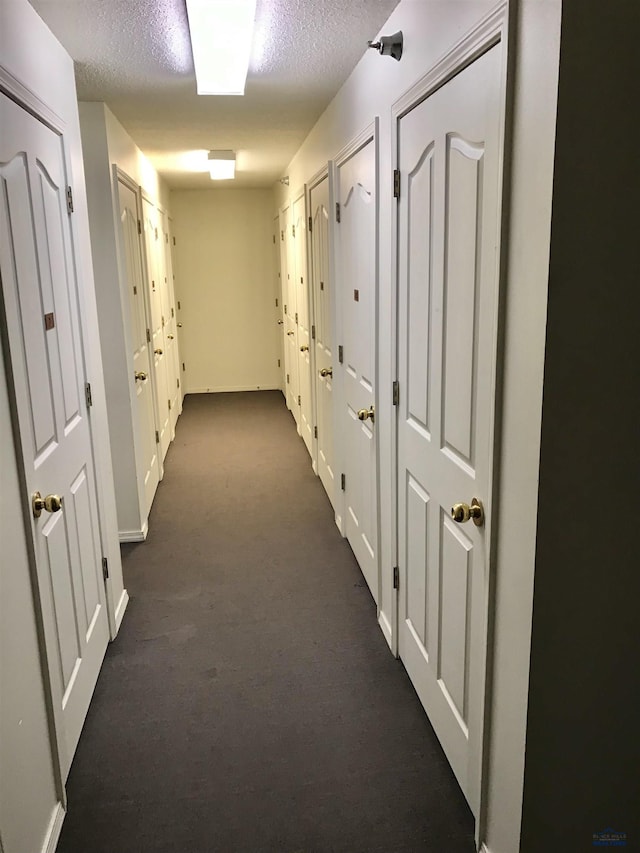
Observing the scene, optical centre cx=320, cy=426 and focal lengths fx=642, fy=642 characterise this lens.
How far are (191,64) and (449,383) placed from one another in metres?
1.82

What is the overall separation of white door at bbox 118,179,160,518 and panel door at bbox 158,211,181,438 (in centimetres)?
128

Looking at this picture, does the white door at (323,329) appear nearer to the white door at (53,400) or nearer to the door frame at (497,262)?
the white door at (53,400)

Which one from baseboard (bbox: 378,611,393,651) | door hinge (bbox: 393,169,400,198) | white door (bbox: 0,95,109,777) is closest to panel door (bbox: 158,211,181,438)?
white door (bbox: 0,95,109,777)

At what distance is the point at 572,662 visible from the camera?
1.37 meters

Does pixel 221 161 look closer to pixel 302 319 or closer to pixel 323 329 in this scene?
pixel 302 319

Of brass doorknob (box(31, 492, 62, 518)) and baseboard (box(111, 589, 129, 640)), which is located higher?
brass doorknob (box(31, 492, 62, 518))

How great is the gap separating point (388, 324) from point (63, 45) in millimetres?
1597

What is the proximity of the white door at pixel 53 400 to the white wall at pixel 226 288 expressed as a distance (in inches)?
201

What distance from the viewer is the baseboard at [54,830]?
1702 mm

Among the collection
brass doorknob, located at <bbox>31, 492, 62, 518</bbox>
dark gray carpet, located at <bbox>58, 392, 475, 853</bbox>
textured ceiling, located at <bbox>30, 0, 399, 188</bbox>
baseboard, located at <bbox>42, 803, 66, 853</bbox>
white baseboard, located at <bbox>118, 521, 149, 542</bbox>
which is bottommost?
dark gray carpet, located at <bbox>58, 392, 475, 853</bbox>

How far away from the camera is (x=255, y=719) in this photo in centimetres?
225

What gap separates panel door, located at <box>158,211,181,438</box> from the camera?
578 centimetres

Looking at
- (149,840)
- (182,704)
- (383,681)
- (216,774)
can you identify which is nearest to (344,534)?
(383,681)

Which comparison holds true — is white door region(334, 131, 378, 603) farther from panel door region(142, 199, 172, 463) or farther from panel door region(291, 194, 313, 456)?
panel door region(142, 199, 172, 463)
